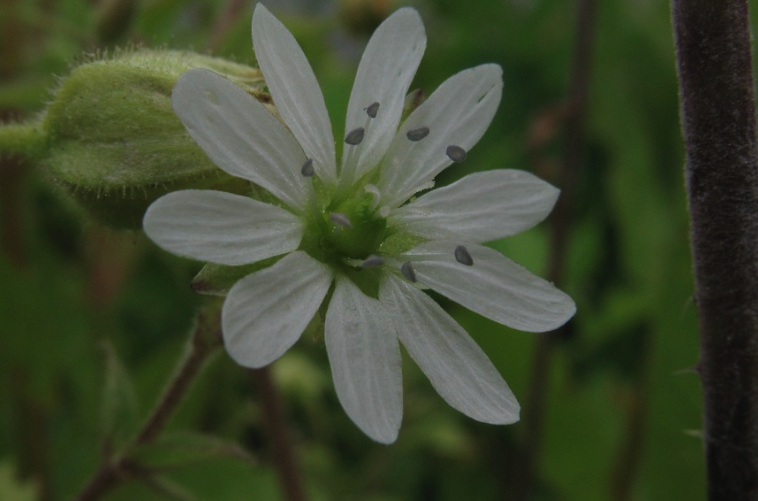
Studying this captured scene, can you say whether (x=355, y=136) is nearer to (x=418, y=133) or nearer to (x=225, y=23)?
(x=418, y=133)

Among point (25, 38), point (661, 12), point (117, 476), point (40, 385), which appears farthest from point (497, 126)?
Result: point (117, 476)

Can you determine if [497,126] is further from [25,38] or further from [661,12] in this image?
[25,38]

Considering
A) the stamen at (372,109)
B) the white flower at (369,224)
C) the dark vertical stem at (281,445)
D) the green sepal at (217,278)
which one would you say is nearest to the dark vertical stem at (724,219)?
the white flower at (369,224)

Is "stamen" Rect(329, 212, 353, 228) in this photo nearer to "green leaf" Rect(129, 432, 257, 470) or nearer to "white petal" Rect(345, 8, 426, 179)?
"white petal" Rect(345, 8, 426, 179)

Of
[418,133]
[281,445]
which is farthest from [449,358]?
[281,445]

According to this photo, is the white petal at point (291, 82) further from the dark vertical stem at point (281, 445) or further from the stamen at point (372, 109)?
the dark vertical stem at point (281, 445)

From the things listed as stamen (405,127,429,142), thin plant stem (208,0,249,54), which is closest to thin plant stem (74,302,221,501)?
stamen (405,127,429,142)
